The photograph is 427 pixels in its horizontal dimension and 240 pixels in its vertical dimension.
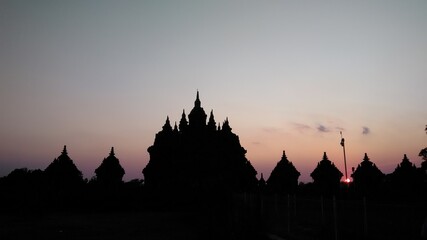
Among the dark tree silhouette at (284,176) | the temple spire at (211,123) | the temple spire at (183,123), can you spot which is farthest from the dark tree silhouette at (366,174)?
the temple spire at (183,123)

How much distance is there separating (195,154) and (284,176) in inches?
618

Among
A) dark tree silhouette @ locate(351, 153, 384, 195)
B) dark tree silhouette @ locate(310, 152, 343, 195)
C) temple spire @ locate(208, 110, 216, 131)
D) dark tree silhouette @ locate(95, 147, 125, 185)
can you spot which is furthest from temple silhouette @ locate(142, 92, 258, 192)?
dark tree silhouette @ locate(351, 153, 384, 195)

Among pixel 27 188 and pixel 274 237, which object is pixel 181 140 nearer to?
pixel 27 188

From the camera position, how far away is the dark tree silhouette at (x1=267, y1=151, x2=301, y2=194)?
205ft

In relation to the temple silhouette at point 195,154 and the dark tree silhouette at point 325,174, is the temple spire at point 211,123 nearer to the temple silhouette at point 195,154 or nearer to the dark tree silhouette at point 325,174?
the temple silhouette at point 195,154

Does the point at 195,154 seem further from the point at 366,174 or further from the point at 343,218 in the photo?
the point at 343,218

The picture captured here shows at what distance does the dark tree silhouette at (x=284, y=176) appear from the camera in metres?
62.5

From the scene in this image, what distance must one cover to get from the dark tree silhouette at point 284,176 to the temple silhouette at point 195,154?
12.9 ft

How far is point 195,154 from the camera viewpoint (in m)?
57.4

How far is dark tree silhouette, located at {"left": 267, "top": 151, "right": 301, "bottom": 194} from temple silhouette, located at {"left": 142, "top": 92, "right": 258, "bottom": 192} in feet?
12.9

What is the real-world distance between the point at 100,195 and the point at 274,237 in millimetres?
34194

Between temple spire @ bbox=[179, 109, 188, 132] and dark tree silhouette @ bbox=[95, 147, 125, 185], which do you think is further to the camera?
dark tree silhouette @ bbox=[95, 147, 125, 185]

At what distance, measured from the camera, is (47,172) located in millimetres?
58031

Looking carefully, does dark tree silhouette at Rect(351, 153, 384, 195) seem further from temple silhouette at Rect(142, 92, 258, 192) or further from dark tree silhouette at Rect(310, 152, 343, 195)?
temple silhouette at Rect(142, 92, 258, 192)
